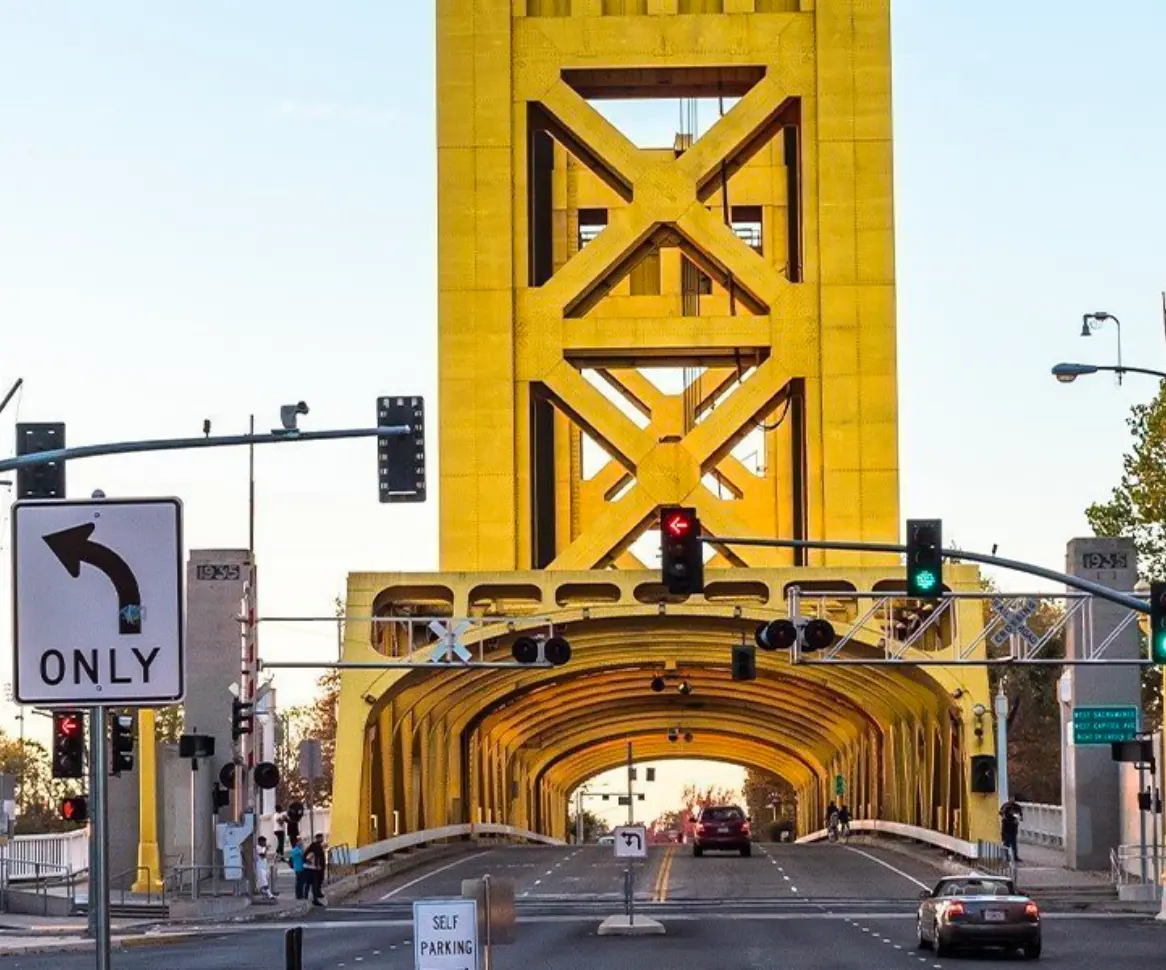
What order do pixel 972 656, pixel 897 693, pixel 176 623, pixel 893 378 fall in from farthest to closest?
pixel 897 693
pixel 893 378
pixel 972 656
pixel 176 623

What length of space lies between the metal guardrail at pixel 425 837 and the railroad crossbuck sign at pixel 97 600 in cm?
5861

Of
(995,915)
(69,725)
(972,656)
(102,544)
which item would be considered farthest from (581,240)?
(102,544)

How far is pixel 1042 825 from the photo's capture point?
81812mm

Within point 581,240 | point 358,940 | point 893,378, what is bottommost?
point 358,940

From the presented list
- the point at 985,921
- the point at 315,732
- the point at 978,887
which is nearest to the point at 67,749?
the point at 978,887

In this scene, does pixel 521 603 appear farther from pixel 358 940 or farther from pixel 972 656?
pixel 358 940

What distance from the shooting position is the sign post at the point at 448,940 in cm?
1656

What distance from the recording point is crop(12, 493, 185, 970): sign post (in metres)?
7.65

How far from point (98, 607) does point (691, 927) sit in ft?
124

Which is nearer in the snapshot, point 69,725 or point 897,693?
point 69,725

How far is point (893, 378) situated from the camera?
74.0m

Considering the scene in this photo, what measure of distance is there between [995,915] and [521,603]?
1550 inches

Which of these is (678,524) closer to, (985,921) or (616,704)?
(985,921)

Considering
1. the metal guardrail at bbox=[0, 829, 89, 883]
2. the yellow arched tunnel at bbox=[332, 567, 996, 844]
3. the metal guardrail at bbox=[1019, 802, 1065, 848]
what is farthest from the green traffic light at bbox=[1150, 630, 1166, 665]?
the metal guardrail at bbox=[1019, 802, 1065, 848]
